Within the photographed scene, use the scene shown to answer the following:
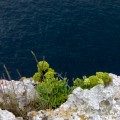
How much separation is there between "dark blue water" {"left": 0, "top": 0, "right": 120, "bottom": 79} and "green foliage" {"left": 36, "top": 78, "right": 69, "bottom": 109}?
4227 centimetres

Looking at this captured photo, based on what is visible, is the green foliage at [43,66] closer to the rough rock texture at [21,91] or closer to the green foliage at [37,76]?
the green foliage at [37,76]

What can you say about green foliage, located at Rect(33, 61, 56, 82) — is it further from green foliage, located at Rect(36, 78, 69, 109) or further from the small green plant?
green foliage, located at Rect(36, 78, 69, 109)

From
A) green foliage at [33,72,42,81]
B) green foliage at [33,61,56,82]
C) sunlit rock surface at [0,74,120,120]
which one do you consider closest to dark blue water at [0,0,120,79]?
green foliage at [33,61,56,82]

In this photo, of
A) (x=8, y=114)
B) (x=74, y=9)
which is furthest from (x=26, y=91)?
(x=74, y=9)

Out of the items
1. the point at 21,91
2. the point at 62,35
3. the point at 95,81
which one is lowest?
the point at 62,35

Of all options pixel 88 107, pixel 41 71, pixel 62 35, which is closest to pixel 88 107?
pixel 88 107

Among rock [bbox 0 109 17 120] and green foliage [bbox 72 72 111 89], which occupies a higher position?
green foliage [bbox 72 72 111 89]

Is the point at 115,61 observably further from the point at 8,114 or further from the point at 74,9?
the point at 8,114

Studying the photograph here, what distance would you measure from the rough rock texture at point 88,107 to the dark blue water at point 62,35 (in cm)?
4375

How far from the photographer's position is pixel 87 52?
77625 mm

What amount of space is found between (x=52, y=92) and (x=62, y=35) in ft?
183

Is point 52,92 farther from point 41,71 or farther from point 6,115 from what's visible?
point 6,115

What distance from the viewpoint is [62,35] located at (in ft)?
275

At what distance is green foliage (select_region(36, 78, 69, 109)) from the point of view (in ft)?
92.3
